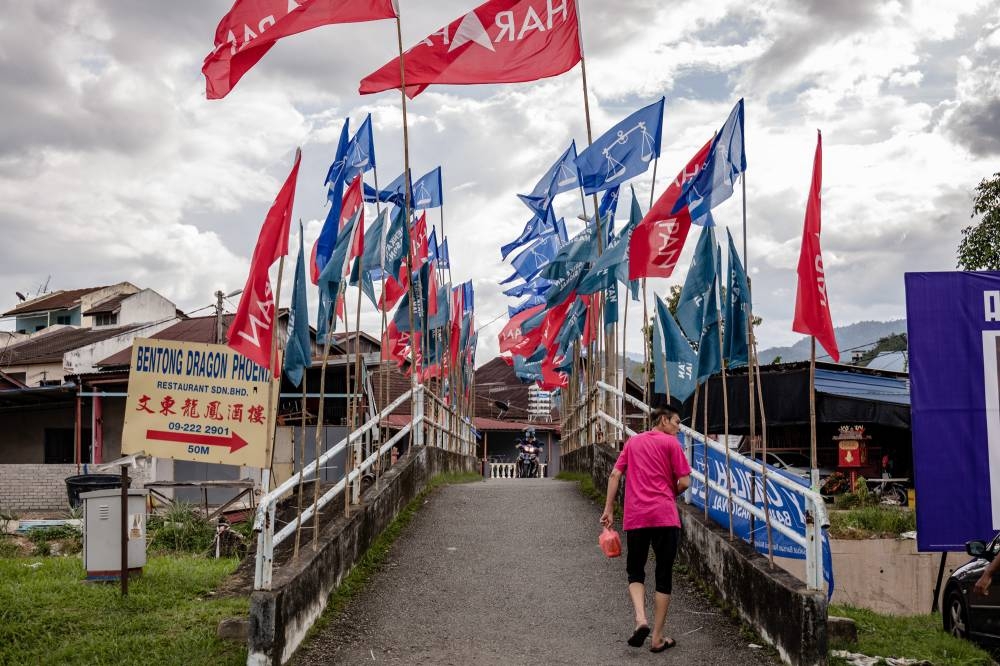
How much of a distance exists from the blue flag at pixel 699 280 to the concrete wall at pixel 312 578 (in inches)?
146

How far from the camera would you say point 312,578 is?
23.8 feet

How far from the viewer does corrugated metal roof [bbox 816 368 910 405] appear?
22.2 meters

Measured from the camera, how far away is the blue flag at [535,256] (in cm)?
2095

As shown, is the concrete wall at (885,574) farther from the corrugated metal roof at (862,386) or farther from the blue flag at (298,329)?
the blue flag at (298,329)

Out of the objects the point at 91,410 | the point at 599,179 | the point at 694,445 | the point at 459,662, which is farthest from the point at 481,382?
the point at 459,662

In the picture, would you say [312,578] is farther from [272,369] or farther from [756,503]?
[756,503]

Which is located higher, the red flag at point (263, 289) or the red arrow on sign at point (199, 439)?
the red flag at point (263, 289)

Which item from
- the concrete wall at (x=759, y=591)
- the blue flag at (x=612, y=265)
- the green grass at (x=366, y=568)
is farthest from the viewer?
the blue flag at (x=612, y=265)

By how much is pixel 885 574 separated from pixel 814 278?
11.1 metres

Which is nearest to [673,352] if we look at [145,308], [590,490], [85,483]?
[590,490]

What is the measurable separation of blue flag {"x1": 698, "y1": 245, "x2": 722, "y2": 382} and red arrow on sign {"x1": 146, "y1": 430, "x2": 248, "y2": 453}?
4107 millimetres

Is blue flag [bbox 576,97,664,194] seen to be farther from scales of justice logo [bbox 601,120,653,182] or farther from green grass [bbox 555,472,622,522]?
green grass [bbox 555,472,622,522]

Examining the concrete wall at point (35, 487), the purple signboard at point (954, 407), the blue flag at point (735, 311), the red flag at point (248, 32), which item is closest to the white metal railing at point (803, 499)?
the blue flag at point (735, 311)

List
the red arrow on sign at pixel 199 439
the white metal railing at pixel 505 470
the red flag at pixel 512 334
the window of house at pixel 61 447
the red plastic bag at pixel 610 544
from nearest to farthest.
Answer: the red plastic bag at pixel 610 544, the red arrow on sign at pixel 199 439, the red flag at pixel 512 334, the window of house at pixel 61 447, the white metal railing at pixel 505 470
